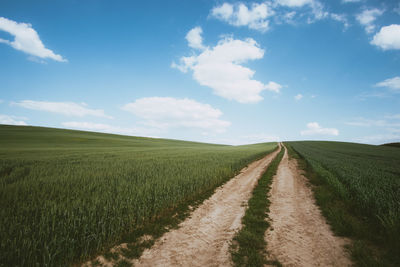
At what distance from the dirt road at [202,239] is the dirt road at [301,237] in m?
1.29

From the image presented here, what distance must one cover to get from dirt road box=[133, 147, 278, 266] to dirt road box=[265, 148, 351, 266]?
4.23ft

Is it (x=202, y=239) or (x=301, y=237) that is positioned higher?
(x=301, y=237)

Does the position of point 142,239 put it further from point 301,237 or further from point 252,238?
point 301,237

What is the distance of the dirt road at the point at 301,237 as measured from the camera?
4.09 metres

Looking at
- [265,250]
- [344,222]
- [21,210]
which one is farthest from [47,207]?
[344,222]

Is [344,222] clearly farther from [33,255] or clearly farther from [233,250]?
[33,255]

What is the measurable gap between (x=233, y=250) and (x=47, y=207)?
18.7 feet

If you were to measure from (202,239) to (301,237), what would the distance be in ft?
10.3

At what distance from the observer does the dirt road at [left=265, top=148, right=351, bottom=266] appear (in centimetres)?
409

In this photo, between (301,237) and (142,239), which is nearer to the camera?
(142,239)

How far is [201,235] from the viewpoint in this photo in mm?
5238

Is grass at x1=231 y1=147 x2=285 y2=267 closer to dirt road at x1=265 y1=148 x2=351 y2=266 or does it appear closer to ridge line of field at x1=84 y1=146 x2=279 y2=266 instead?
dirt road at x1=265 y1=148 x2=351 y2=266

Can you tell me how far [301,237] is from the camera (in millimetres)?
5051

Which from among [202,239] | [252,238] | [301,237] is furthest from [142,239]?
[301,237]
